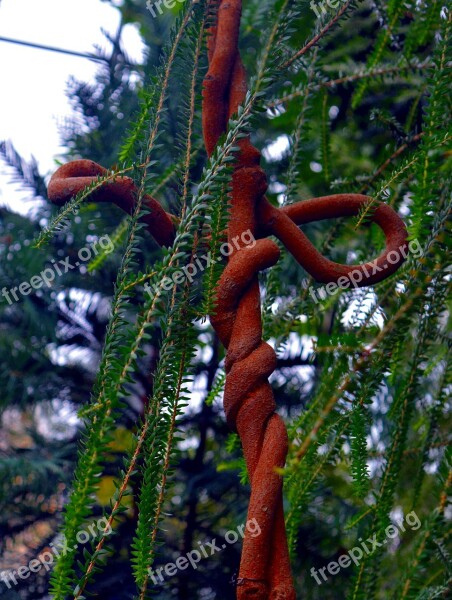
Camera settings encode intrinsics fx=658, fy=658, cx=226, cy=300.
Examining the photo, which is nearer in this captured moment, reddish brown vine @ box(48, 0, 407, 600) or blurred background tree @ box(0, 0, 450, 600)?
reddish brown vine @ box(48, 0, 407, 600)

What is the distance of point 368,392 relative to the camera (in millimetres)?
418

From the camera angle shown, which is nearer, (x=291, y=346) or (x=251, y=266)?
(x=251, y=266)

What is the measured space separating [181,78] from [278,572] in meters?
0.32

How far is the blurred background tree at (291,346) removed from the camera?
0.46 metres

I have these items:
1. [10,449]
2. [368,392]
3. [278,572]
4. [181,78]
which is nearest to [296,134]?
[181,78]

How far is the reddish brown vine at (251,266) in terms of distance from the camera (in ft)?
1.09

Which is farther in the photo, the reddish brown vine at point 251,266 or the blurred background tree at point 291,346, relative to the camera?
the blurred background tree at point 291,346

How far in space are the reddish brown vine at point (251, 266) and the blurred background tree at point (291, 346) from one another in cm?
3

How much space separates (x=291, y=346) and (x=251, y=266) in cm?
45

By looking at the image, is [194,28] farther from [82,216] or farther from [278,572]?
[82,216]

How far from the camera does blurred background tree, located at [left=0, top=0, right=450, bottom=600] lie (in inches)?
17.9

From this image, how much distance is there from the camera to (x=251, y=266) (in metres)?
0.38

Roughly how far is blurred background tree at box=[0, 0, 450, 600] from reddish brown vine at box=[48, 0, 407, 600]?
27 millimetres

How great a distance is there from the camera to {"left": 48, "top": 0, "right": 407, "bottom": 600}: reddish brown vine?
33cm
